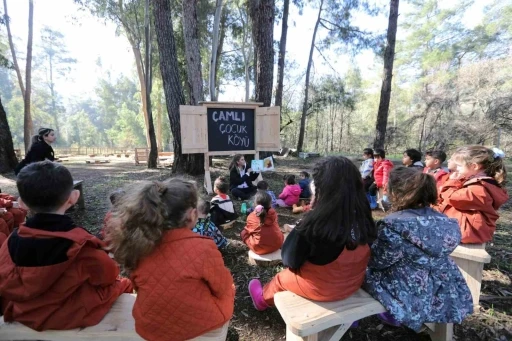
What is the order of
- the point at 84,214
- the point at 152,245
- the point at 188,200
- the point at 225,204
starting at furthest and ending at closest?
the point at 84,214 → the point at 225,204 → the point at 188,200 → the point at 152,245

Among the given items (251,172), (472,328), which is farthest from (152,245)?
(251,172)

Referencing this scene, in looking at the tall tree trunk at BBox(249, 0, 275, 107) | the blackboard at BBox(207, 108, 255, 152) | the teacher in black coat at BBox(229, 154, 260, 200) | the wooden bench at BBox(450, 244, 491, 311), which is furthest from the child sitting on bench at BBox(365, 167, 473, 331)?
the tall tree trunk at BBox(249, 0, 275, 107)

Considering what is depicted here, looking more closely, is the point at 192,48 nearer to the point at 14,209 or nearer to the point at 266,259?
the point at 14,209

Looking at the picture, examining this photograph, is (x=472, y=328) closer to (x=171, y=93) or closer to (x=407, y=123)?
(x=171, y=93)

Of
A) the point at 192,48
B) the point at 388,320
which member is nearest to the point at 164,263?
the point at 388,320

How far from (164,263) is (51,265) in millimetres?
520

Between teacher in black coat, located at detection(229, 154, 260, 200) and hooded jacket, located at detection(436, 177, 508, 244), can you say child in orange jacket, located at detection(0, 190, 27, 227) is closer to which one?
teacher in black coat, located at detection(229, 154, 260, 200)

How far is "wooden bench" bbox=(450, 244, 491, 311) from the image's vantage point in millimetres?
2095

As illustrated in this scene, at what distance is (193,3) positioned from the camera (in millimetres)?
6547

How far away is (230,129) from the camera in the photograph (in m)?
5.60

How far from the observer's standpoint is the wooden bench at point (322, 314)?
4.68ft

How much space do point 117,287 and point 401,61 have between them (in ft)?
95.6

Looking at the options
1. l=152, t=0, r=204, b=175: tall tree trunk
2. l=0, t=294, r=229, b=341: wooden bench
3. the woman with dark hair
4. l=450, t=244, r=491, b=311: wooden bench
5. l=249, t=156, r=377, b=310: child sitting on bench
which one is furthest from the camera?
l=152, t=0, r=204, b=175: tall tree trunk

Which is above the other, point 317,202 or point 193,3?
point 193,3
